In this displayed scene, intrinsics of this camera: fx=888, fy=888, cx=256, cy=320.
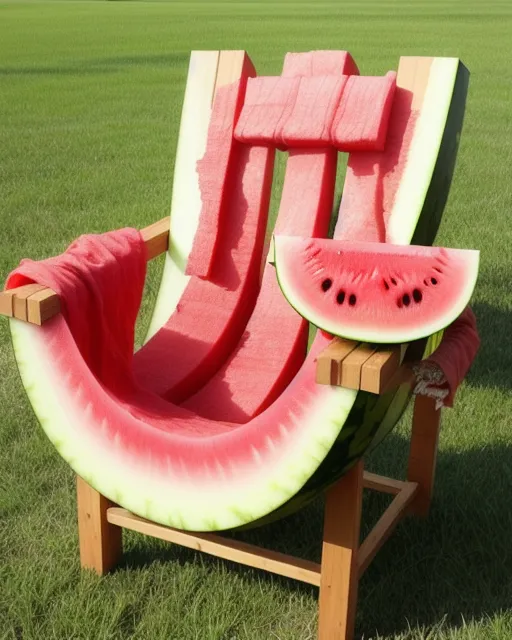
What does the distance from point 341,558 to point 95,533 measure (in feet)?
2.74

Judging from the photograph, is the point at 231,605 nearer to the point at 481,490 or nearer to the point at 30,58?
the point at 481,490

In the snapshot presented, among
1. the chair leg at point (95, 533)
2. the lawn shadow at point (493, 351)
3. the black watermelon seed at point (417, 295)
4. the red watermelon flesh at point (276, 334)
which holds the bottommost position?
the lawn shadow at point (493, 351)

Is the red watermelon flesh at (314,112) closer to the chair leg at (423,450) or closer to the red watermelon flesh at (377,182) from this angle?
the red watermelon flesh at (377,182)

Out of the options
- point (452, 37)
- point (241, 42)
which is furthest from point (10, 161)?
point (452, 37)

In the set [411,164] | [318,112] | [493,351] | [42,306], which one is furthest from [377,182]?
[493,351]

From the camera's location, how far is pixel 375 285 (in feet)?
7.17

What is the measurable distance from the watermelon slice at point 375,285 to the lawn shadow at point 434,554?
3.30ft

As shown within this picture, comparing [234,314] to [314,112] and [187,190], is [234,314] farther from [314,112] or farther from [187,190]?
[314,112]

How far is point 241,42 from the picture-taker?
19062 millimetres

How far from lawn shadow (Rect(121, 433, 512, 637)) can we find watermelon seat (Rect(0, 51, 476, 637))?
18 cm

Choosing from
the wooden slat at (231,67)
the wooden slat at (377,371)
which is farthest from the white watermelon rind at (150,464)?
the wooden slat at (231,67)

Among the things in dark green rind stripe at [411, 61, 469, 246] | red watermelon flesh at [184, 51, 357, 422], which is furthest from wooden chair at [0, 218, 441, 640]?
dark green rind stripe at [411, 61, 469, 246]

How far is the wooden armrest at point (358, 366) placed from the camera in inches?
78.7

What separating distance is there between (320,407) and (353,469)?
0.25m
